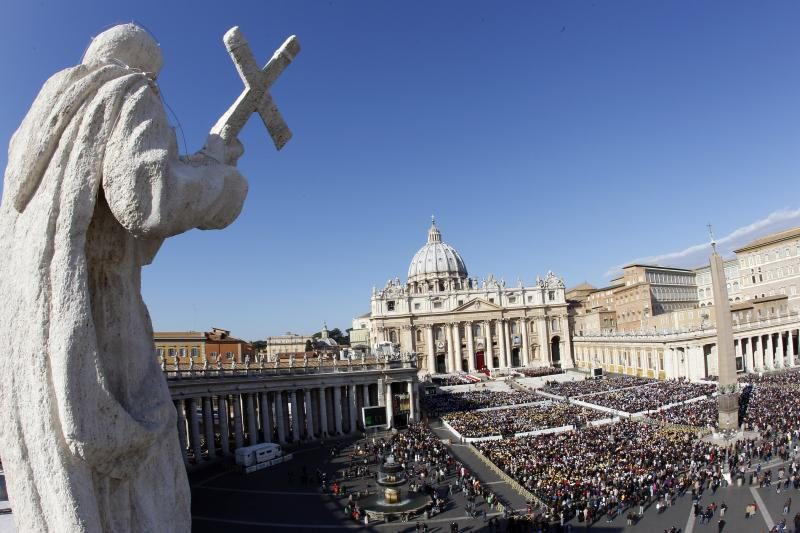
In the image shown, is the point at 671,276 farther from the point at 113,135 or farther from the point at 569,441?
the point at 113,135

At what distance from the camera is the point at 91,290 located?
371cm

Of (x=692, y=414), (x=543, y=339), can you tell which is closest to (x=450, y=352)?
(x=543, y=339)

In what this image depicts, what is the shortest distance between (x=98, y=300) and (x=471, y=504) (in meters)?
22.3

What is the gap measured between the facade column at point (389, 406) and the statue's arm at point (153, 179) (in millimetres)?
42335

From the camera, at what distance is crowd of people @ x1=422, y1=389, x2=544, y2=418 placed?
167 ft

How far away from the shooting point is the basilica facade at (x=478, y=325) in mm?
98875

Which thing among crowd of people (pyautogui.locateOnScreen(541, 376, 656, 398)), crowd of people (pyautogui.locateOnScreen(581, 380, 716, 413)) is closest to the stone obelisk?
crowd of people (pyautogui.locateOnScreen(581, 380, 716, 413))

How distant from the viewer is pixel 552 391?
58.6 meters

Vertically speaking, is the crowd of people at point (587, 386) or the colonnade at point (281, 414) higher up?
the colonnade at point (281, 414)

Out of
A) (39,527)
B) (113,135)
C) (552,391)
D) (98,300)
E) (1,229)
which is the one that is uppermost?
(113,135)

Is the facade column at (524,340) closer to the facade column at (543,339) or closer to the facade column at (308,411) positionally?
the facade column at (543,339)

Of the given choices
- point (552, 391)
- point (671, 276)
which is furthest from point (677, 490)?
point (671, 276)

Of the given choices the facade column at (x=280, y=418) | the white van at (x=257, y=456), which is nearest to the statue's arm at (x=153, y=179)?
the white van at (x=257, y=456)

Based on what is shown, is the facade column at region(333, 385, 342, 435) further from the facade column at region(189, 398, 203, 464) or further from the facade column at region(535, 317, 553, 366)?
the facade column at region(535, 317, 553, 366)
